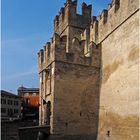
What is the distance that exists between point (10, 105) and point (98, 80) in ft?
96.9

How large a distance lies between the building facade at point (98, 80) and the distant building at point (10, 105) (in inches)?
967

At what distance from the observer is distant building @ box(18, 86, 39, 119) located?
45300 mm

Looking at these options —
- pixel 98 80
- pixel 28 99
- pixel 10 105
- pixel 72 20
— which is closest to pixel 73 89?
pixel 98 80

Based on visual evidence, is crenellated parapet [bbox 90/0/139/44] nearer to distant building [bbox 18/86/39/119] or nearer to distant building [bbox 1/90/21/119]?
distant building [bbox 1/90/21/119]

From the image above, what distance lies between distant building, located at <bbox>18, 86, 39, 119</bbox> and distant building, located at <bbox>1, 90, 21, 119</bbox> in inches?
39.0

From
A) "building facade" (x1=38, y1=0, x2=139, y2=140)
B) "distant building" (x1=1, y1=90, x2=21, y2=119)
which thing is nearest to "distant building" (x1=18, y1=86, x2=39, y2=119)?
"distant building" (x1=1, y1=90, x2=21, y2=119)

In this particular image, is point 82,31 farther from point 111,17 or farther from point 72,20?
point 111,17

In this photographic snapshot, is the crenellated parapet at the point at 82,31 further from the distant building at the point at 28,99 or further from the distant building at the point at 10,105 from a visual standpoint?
the distant building at the point at 28,99

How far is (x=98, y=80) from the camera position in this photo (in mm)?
17203

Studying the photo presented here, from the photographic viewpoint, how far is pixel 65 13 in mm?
21281

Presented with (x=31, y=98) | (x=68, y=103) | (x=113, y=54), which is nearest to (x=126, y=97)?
(x=113, y=54)

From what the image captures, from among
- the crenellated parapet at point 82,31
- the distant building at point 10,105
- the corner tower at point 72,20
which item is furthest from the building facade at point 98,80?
the distant building at point 10,105

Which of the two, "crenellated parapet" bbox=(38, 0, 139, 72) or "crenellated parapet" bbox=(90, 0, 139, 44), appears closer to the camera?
"crenellated parapet" bbox=(90, 0, 139, 44)

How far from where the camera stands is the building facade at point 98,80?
13.3m
